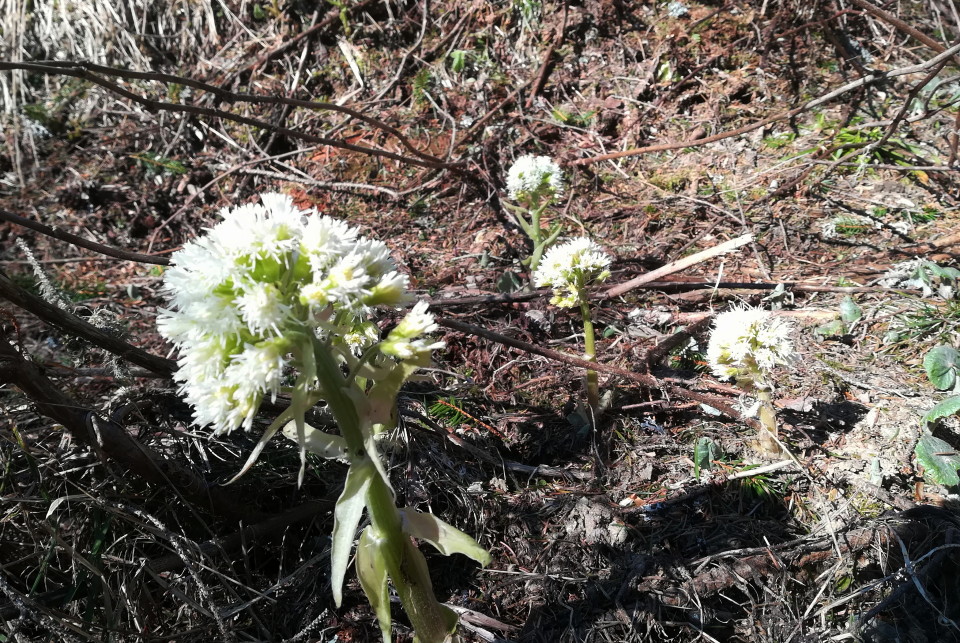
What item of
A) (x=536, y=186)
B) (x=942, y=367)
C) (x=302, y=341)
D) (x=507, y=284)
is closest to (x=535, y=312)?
(x=507, y=284)

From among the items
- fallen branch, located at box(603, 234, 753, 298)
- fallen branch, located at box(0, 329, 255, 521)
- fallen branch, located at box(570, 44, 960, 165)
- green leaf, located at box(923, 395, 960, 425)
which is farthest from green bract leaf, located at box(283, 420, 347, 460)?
fallen branch, located at box(570, 44, 960, 165)

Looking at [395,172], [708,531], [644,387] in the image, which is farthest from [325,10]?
[708,531]

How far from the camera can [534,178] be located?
3193 millimetres

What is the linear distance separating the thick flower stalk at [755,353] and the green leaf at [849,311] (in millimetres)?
629

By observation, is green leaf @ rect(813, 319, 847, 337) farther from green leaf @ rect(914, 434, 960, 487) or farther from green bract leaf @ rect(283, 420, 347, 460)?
green bract leaf @ rect(283, 420, 347, 460)

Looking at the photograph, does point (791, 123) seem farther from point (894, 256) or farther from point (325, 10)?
point (325, 10)

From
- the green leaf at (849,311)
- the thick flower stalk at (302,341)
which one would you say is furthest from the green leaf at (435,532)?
the green leaf at (849,311)

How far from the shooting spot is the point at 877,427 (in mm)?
2234

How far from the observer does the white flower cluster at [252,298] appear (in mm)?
1282

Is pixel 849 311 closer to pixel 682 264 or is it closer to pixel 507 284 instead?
pixel 682 264

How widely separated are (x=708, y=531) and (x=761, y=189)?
2.22 metres

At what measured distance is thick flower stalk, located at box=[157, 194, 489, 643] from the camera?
129cm

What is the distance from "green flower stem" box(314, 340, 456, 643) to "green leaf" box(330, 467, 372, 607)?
0.05 feet

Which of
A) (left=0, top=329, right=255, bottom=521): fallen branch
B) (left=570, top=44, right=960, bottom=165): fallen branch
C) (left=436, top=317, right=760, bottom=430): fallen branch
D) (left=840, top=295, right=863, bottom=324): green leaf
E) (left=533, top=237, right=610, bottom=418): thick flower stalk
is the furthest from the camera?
(left=570, top=44, right=960, bottom=165): fallen branch
